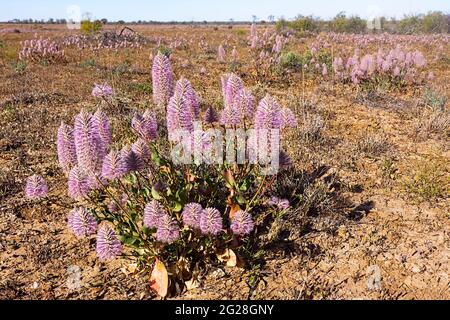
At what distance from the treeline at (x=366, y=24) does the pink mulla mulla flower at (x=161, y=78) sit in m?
33.7

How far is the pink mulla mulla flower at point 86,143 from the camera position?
107 inches

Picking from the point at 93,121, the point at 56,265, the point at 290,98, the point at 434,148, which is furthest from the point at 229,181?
the point at 290,98

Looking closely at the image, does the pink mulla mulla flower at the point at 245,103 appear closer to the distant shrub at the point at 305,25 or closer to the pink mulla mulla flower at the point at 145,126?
the pink mulla mulla flower at the point at 145,126

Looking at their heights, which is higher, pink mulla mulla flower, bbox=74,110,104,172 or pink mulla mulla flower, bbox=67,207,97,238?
pink mulla mulla flower, bbox=74,110,104,172

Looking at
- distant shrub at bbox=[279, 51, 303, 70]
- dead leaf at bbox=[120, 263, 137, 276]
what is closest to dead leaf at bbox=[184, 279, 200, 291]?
dead leaf at bbox=[120, 263, 137, 276]

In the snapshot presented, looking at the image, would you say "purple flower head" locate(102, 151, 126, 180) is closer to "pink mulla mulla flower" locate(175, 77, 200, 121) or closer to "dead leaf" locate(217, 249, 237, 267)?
"pink mulla mulla flower" locate(175, 77, 200, 121)

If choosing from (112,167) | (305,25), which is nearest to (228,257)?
(112,167)

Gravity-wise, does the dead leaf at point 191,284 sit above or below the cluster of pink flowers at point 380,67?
below

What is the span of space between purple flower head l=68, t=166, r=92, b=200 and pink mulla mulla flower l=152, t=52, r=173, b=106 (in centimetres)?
Answer: 86

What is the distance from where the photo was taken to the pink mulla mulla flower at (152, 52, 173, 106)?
→ 322 cm

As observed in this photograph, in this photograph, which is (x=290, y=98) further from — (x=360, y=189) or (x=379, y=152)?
(x=360, y=189)

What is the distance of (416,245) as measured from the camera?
11.8 ft

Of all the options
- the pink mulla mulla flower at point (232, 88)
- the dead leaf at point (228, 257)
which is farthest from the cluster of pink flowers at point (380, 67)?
the dead leaf at point (228, 257)

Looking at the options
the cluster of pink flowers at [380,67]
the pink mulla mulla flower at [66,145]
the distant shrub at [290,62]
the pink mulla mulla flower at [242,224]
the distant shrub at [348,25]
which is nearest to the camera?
the pink mulla mulla flower at [66,145]
